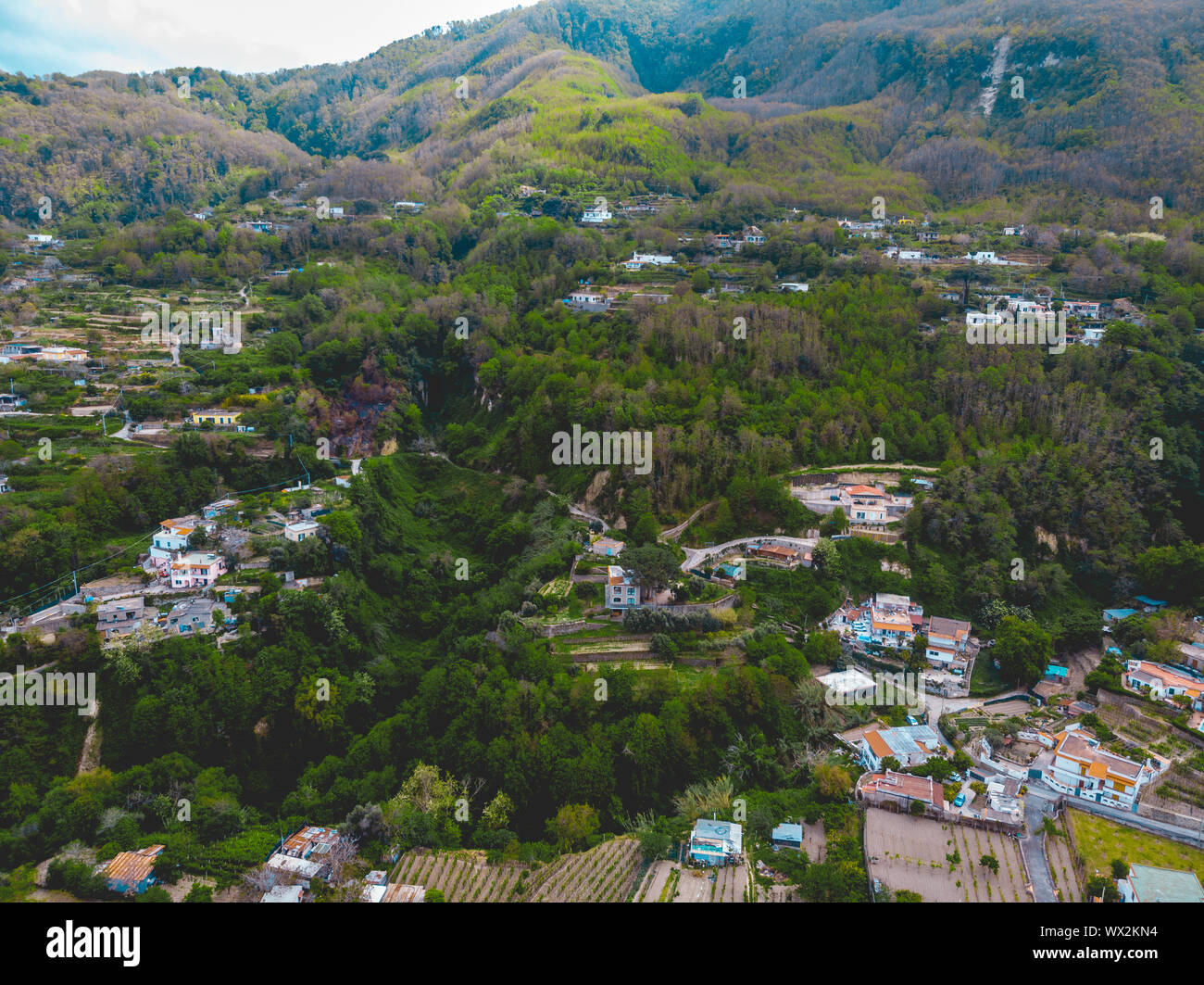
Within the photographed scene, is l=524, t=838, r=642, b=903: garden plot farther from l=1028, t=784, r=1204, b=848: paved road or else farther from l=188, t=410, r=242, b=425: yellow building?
l=188, t=410, r=242, b=425: yellow building

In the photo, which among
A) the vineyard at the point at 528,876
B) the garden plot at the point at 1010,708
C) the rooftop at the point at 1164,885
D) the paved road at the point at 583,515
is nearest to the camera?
the rooftop at the point at 1164,885

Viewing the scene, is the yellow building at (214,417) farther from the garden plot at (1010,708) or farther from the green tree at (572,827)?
the garden plot at (1010,708)

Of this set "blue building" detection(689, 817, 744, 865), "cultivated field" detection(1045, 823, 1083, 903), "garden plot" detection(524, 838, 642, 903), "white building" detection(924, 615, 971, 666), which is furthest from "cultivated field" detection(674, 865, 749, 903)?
"white building" detection(924, 615, 971, 666)

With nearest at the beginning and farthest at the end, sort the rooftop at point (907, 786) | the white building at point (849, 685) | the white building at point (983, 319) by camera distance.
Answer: the rooftop at point (907, 786)
the white building at point (849, 685)
the white building at point (983, 319)

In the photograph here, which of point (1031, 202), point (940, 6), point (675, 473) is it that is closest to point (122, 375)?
point (675, 473)

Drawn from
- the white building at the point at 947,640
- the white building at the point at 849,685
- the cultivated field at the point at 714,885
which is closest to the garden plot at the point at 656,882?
the cultivated field at the point at 714,885

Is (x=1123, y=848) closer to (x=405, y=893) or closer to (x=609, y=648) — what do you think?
(x=609, y=648)

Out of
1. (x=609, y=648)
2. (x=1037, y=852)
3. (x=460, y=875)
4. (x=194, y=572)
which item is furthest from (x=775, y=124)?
(x=460, y=875)
